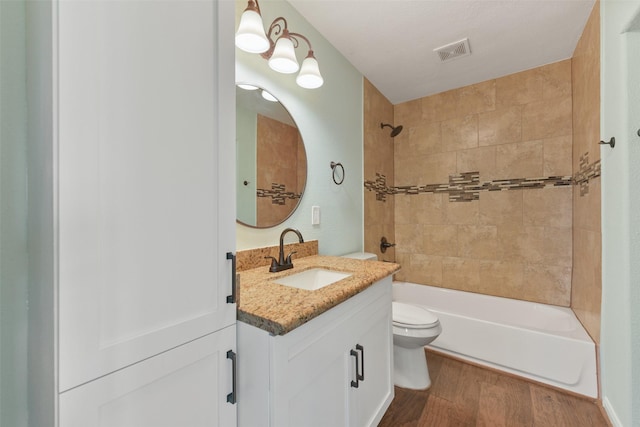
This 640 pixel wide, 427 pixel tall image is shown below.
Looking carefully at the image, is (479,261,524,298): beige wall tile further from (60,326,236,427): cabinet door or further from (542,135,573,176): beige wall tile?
(60,326,236,427): cabinet door

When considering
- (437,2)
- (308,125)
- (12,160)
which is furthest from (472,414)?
(437,2)

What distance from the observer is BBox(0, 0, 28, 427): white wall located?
563 millimetres

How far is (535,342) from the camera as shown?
6.06ft

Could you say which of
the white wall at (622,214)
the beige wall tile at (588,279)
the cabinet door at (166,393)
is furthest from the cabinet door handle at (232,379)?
the beige wall tile at (588,279)

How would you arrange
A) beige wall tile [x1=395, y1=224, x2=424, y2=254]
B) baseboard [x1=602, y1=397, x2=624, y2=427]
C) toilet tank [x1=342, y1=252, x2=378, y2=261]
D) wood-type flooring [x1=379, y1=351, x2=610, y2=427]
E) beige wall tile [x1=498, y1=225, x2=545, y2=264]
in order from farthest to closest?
beige wall tile [x1=395, y1=224, x2=424, y2=254] → beige wall tile [x1=498, y1=225, x2=545, y2=264] → toilet tank [x1=342, y1=252, x2=378, y2=261] → wood-type flooring [x1=379, y1=351, x2=610, y2=427] → baseboard [x1=602, y1=397, x2=624, y2=427]

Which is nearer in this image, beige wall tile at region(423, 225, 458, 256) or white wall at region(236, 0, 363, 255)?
white wall at region(236, 0, 363, 255)

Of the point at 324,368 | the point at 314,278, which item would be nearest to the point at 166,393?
the point at 324,368

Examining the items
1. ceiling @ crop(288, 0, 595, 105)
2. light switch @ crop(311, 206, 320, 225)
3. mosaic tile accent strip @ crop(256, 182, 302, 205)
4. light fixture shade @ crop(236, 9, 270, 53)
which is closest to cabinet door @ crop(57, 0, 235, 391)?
light fixture shade @ crop(236, 9, 270, 53)

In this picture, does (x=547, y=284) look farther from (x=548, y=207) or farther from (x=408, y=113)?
(x=408, y=113)

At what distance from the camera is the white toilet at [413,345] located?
1.74m

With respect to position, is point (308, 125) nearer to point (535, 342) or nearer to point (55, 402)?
point (55, 402)

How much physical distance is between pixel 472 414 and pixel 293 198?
1655 millimetres

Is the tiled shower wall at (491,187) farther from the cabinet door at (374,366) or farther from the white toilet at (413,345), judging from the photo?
the cabinet door at (374,366)

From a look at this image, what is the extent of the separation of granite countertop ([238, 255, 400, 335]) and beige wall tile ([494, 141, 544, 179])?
1823mm
